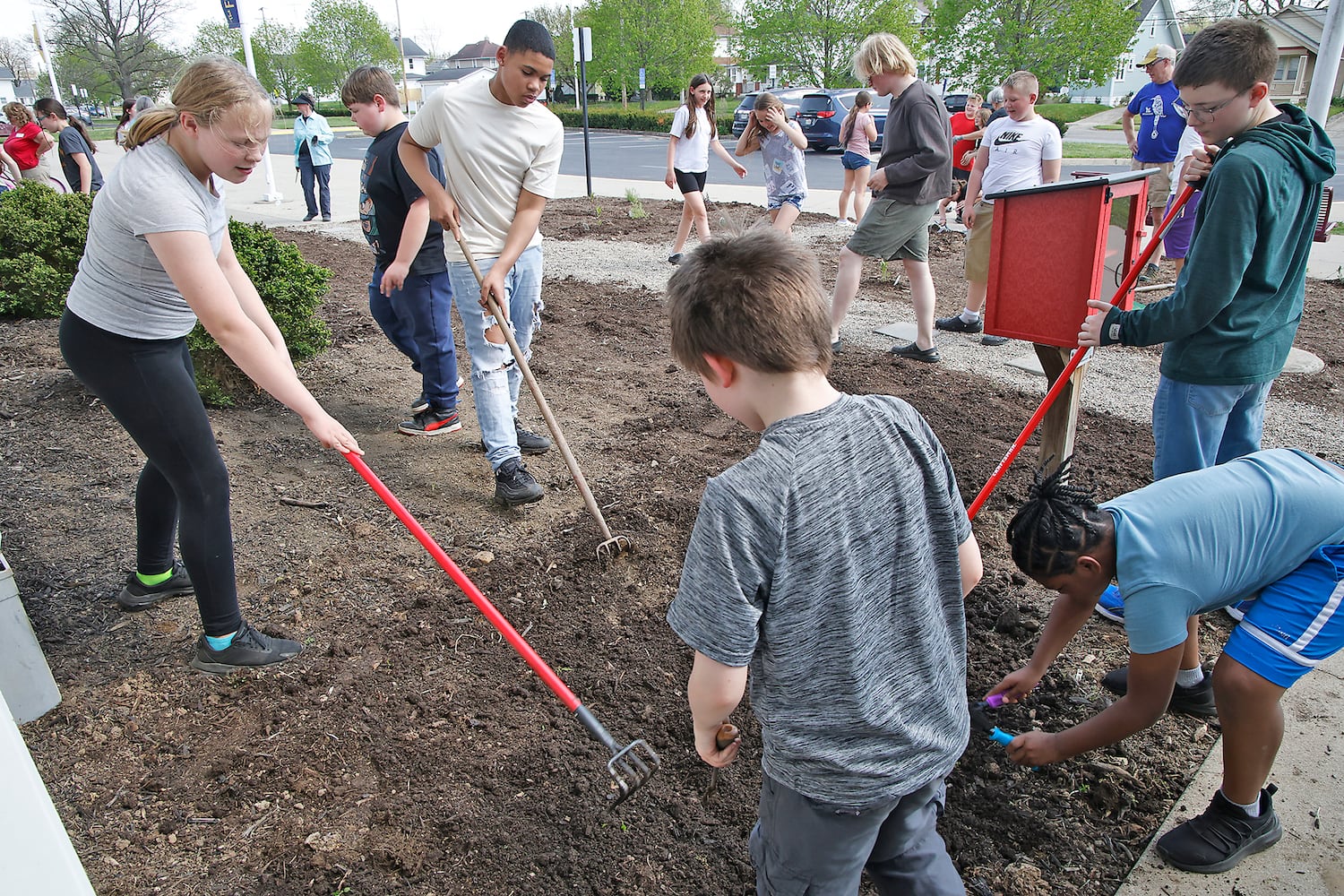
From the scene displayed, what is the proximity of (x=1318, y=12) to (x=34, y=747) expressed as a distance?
5873cm

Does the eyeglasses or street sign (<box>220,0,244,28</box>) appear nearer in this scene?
the eyeglasses

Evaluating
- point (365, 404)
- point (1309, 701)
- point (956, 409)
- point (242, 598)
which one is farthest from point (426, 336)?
point (1309, 701)

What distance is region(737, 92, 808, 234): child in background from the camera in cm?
792

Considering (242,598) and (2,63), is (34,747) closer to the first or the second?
(242,598)

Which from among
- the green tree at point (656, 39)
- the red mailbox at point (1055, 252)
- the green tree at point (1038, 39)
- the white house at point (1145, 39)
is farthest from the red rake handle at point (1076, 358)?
the white house at point (1145, 39)

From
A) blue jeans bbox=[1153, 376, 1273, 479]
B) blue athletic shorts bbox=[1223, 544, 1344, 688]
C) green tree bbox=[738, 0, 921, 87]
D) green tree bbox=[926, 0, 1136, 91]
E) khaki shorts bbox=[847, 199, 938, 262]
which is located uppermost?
green tree bbox=[738, 0, 921, 87]

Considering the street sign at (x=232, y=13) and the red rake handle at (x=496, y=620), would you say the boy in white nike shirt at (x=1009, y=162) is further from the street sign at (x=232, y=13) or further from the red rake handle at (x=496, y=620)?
the street sign at (x=232, y=13)

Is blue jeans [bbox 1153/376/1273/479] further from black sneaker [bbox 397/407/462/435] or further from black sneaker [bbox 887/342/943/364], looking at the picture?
black sneaker [bbox 397/407/462/435]

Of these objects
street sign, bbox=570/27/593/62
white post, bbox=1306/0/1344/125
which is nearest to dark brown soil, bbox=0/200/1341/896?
white post, bbox=1306/0/1344/125

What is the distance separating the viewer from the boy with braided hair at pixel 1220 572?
75.0 inches

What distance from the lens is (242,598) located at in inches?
132

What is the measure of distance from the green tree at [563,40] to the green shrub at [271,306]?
5526 cm

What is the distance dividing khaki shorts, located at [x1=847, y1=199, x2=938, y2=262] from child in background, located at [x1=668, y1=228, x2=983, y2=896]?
4.44m

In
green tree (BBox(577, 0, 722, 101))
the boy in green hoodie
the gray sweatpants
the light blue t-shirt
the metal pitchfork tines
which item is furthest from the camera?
green tree (BBox(577, 0, 722, 101))
